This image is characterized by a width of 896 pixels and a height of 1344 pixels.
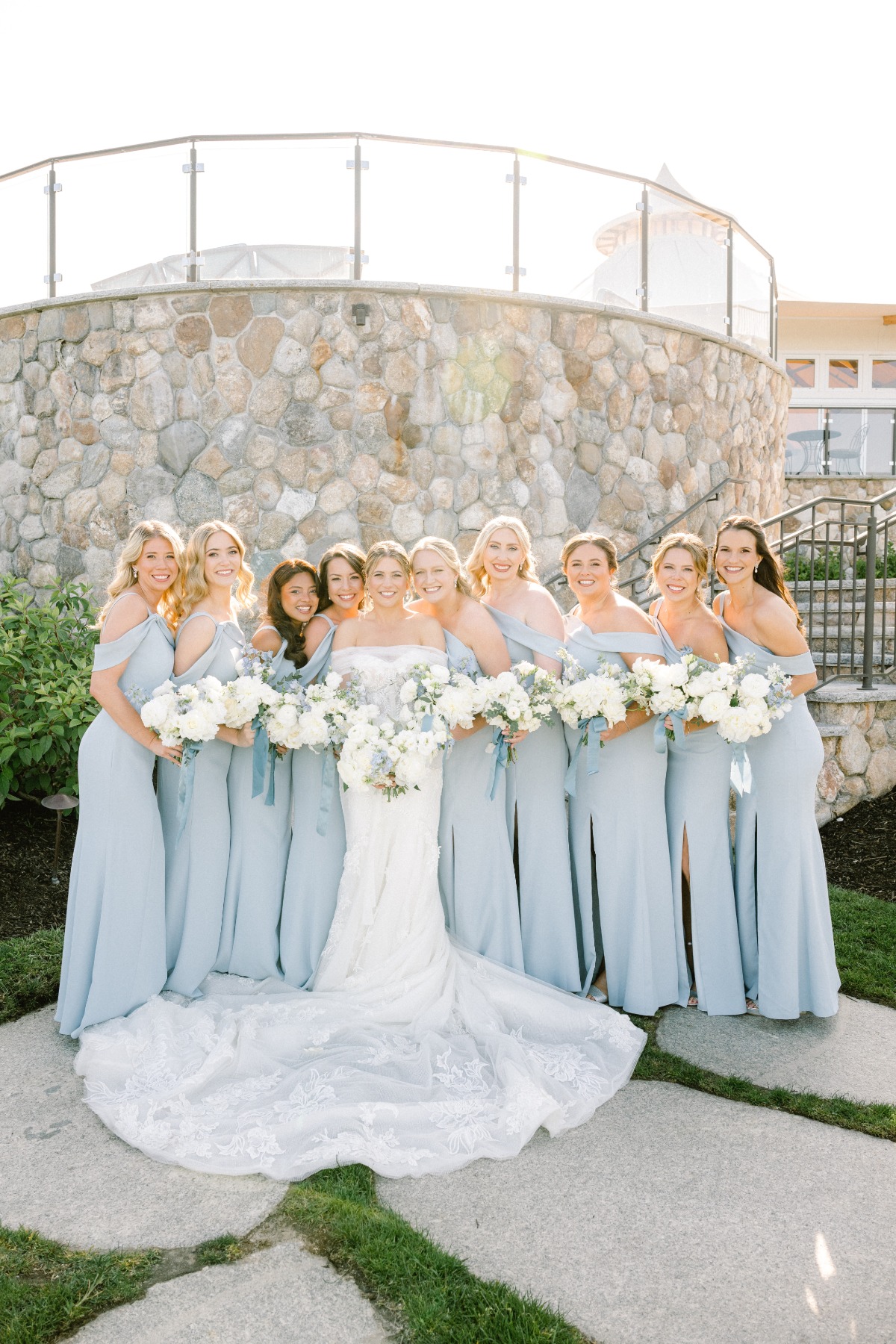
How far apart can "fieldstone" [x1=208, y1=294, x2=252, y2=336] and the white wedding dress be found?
15.8 ft

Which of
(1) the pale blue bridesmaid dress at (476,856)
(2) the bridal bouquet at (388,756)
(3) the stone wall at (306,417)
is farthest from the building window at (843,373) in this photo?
(2) the bridal bouquet at (388,756)

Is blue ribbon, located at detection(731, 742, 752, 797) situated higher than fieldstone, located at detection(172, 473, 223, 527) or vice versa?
fieldstone, located at detection(172, 473, 223, 527)

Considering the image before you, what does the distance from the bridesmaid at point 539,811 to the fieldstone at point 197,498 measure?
418 centimetres

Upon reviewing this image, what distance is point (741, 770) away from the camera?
4.33 metres

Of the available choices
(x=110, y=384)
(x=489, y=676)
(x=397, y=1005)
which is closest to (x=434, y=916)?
(x=397, y=1005)

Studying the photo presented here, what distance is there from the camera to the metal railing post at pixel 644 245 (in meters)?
9.14

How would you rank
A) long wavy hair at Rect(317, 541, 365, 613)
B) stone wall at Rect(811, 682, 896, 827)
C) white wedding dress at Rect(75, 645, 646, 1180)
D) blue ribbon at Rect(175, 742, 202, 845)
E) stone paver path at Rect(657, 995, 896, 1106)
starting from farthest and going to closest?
stone wall at Rect(811, 682, 896, 827), long wavy hair at Rect(317, 541, 365, 613), blue ribbon at Rect(175, 742, 202, 845), stone paver path at Rect(657, 995, 896, 1106), white wedding dress at Rect(75, 645, 646, 1180)

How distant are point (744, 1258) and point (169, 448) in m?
7.28

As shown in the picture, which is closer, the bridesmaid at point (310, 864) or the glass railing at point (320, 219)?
the bridesmaid at point (310, 864)

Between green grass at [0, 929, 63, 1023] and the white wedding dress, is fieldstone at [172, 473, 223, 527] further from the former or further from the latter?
the white wedding dress

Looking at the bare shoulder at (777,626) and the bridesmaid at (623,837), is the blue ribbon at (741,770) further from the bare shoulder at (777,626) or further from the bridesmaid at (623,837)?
the bare shoulder at (777,626)

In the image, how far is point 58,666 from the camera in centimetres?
615

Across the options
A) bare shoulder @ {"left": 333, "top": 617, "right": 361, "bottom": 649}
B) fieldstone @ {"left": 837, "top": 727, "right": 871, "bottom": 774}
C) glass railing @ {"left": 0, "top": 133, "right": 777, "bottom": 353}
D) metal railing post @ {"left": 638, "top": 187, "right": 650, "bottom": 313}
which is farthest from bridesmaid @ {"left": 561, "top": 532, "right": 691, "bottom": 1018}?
metal railing post @ {"left": 638, "top": 187, "right": 650, "bottom": 313}

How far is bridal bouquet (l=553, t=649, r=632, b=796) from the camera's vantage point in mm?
4148
